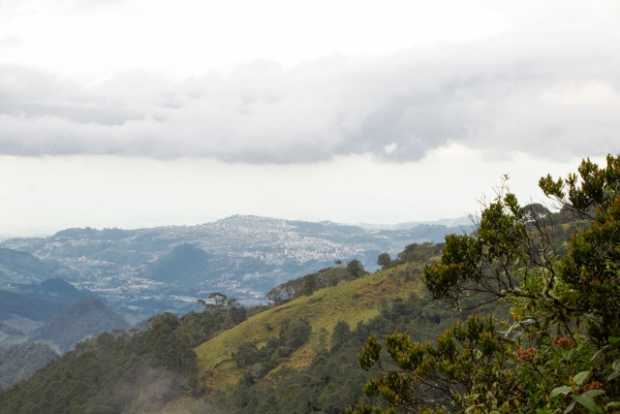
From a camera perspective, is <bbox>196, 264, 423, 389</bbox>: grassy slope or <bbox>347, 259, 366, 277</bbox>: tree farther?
<bbox>347, 259, 366, 277</bbox>: tree

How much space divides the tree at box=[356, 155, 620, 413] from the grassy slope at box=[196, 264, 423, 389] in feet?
376

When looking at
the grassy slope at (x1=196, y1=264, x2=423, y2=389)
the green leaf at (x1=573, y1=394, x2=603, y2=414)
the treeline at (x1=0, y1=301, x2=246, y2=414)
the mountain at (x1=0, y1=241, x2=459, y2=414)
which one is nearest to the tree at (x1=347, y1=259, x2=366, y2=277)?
the mountain at (x1=0, y1=241, x2=459, y2=414)

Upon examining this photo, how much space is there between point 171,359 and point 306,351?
110ft

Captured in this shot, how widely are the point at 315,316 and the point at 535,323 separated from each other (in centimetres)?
13887

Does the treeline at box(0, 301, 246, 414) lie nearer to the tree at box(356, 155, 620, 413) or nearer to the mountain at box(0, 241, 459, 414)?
the mountain at box(0, 241, 459, 414)

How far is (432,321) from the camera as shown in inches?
4400

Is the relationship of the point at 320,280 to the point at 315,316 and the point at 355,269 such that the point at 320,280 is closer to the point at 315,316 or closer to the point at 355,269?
the point at 355,269

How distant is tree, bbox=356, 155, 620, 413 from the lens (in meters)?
9.12

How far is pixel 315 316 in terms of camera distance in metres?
147

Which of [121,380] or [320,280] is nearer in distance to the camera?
[121,380]

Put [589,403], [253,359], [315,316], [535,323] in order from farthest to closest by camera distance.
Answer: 1. [315,316]
2. [253,359]
3. [535,323]
4. [589,403]

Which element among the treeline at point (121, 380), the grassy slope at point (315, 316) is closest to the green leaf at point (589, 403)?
the grassy slope at point (315, 316)

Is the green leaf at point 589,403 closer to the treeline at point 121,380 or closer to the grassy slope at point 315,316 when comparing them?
the grassy slope at point 315,316

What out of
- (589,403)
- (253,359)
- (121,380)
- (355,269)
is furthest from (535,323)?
(355,269)
